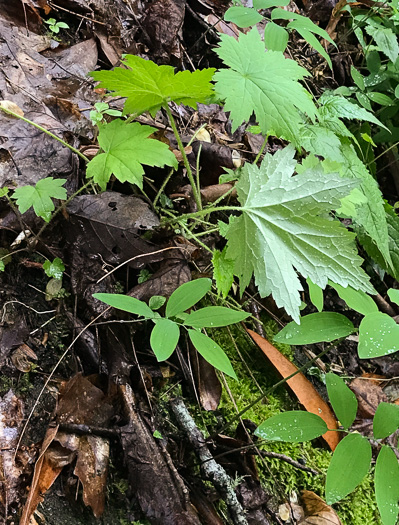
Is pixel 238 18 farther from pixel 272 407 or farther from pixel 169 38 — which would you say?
pixel 272 407

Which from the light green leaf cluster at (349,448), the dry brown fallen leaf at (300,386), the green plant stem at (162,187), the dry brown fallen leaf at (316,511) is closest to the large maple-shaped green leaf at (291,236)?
the light green leaf cluster at (349,448)

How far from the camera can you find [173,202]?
5.97 feet

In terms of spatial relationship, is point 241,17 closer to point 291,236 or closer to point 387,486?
point 291,236

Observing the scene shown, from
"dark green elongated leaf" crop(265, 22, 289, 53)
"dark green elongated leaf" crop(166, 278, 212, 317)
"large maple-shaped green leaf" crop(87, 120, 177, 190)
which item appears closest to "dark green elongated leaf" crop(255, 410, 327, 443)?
"dark green elongated leaf" crop(166, 278, 212, 317)

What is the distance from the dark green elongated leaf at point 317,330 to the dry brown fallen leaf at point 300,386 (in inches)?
17.1

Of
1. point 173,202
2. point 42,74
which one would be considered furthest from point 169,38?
point 173,202

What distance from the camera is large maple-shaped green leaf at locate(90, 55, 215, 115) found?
4.37 feet

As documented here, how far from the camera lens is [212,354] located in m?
1.25

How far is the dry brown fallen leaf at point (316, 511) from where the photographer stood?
4.78 feet

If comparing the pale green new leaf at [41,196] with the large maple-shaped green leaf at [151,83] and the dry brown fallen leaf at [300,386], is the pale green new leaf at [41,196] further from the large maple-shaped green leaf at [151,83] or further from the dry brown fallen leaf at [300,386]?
the dry brown fallen leaf at [300,386]

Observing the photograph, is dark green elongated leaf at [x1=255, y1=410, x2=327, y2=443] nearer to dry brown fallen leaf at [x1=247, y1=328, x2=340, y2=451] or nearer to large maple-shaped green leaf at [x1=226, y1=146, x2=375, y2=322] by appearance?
large maple-shaped green leaf at [x1=226, y1=146, x2=375, y2=322]

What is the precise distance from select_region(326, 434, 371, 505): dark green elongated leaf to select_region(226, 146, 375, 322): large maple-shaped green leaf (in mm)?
411

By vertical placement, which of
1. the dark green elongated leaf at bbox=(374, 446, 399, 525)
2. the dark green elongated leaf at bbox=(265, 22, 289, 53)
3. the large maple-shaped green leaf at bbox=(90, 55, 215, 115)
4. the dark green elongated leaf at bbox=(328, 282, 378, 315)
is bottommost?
the dark green elongated leaf at bbox=(374, 446, 399, 525)

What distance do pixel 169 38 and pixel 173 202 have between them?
3.73ft
